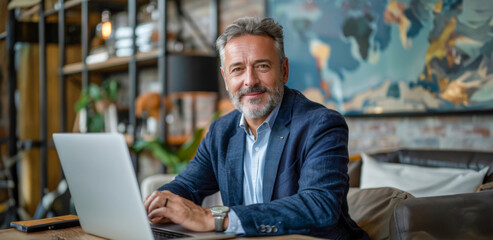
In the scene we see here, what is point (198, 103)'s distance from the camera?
445 cm

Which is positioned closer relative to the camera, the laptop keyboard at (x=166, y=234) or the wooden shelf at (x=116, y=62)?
the laptop keyboard at (x=166, y=234)

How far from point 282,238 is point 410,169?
136cm

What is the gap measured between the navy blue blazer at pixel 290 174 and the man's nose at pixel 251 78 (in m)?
0.13

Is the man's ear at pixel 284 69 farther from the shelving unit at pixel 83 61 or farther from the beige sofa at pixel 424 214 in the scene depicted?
the shelving unit at pixel 83 61

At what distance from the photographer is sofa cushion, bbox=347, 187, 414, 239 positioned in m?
2.00

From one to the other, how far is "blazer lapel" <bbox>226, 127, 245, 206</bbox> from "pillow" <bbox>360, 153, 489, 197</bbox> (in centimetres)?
92

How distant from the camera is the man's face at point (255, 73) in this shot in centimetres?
178

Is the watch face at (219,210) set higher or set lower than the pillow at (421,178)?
higher

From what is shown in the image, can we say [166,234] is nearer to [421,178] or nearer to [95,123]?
[421,178]

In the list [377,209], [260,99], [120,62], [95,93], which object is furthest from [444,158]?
[95,93]

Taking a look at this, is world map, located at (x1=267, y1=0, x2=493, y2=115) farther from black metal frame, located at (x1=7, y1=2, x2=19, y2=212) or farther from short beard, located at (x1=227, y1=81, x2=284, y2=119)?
black metal frame, located at (x1=7, y1=2, x2=19, y2=212)

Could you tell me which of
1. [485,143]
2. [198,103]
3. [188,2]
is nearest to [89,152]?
[485,143]

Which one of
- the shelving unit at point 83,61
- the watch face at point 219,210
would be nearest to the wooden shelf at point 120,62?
the shelving unit at point 83,61

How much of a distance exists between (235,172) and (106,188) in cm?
63
